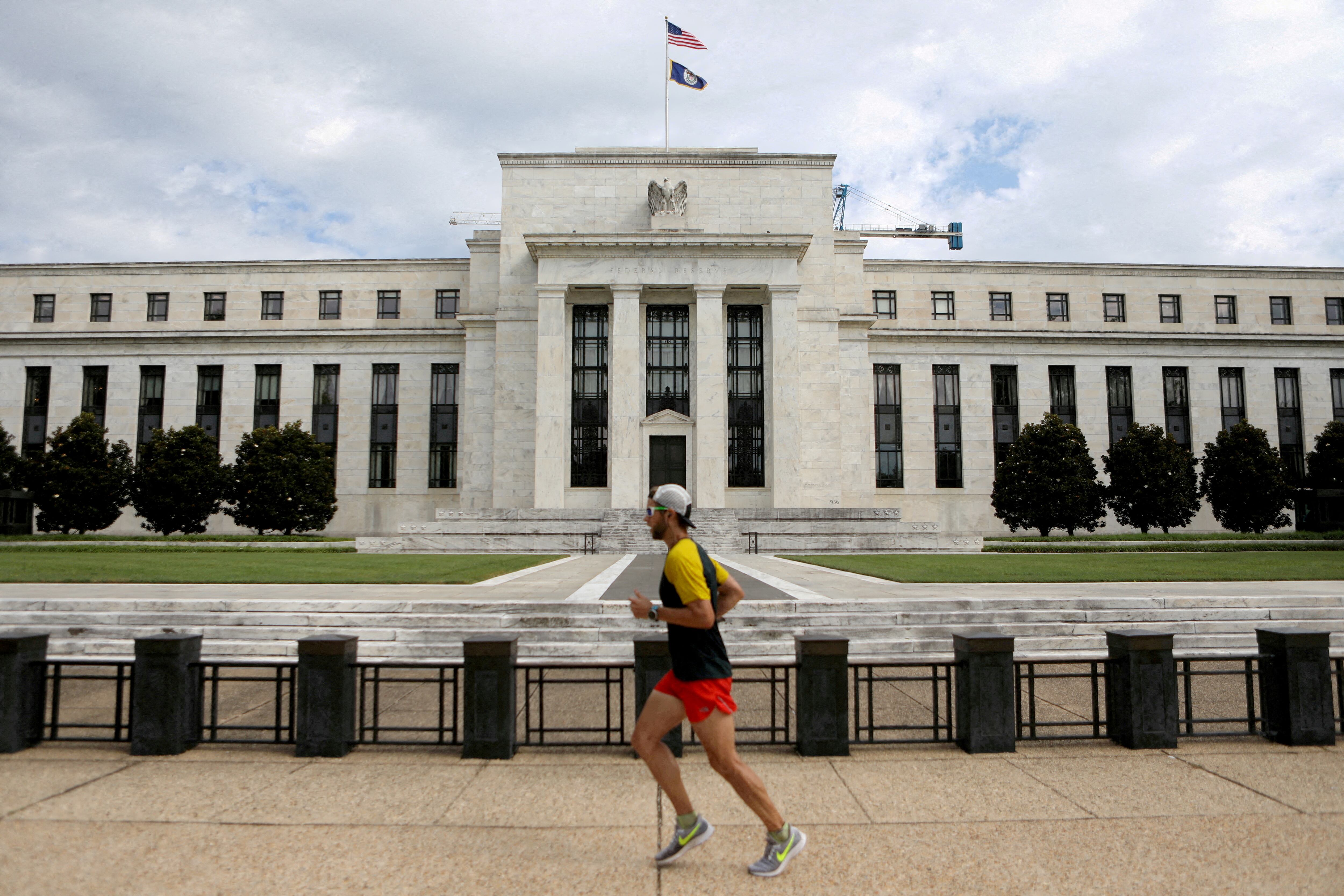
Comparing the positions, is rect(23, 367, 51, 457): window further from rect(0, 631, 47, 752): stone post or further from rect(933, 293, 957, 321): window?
rect(933, 293, 957, 321): window

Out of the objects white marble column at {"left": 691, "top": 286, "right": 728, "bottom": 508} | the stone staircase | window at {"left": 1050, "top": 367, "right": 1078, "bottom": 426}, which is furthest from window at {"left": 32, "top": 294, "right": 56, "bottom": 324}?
window at {"left": 1050, "top": 367, "right": 1078, "bottom": 426}

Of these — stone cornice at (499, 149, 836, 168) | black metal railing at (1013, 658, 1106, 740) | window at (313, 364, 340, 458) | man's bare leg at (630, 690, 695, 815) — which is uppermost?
stone cornice at (499, 149, 836, 168)

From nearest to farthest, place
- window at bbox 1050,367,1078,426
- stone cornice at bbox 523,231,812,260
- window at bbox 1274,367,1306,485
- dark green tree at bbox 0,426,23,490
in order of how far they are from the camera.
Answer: dark green tree at bbox 0,426,23,490 < stone cornice at bbox 523,231,812,260 < window at bbox 1050,367,1078,426 < window at bbox 1274,367,1306,485

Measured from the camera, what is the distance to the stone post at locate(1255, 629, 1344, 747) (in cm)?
791

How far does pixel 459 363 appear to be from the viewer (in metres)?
48.3

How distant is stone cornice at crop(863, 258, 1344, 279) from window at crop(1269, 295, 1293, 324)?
5.55 feet

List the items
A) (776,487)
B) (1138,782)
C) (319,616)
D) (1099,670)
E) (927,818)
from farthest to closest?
1. (776,487)
2. (319,616)
3. (1099,670)
4. (1138,782)
5. (927,818)

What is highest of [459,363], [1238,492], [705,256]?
[705,256]

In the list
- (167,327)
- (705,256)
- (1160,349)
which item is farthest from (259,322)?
(1160,349)

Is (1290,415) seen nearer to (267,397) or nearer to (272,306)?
(267,397)

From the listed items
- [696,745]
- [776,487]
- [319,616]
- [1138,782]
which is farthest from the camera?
[776,487]

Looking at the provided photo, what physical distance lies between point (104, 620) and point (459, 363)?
119ft

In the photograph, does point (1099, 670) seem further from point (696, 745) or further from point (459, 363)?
point (459, 363)

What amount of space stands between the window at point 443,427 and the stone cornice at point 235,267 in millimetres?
6651
